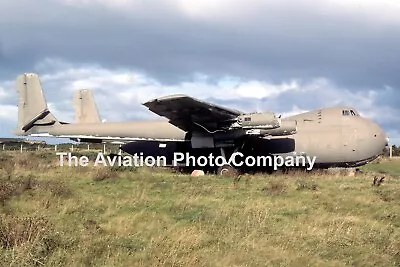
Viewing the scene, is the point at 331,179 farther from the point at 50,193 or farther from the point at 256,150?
the point at 50,193

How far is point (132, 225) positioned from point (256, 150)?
15164 mm

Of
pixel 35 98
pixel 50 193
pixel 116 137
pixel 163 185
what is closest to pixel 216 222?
pixel 50 193

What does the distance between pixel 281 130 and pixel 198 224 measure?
13.2 metres

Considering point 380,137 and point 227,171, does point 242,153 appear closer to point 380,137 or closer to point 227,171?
point 227,171

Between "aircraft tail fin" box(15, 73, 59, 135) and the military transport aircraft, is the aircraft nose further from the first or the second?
"aircraft tail fin" box(15, 73, 59, 135)

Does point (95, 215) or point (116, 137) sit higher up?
point (116, 137)

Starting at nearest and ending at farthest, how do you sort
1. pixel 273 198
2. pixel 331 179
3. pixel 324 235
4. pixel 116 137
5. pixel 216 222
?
1. pixel 324 235
2. pixel 216 222
3. pixel 273 198
4. pixel 331 179
5. pixel 116 137

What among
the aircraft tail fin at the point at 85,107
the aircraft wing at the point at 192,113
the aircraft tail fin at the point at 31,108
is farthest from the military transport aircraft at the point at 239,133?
the aircraft tail fin at the point at 85,107

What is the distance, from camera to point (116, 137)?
26266 millimetres

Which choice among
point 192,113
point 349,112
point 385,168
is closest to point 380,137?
point 349,112

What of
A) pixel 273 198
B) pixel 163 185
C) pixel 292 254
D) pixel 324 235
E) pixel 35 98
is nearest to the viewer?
pixel 292 254

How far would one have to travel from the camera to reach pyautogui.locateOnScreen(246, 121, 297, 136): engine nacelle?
74.1 ft

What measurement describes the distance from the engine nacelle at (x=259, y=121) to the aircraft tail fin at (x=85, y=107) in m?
13.6

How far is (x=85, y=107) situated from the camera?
32.7 m
